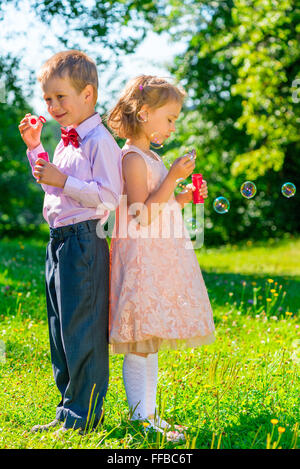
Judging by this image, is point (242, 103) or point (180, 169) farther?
point (242, 103)

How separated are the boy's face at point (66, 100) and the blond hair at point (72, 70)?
20 millimetres

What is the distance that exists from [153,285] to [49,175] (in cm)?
76

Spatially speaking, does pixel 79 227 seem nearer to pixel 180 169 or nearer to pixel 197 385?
pixel 180 169

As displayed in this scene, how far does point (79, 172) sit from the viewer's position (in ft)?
9.32

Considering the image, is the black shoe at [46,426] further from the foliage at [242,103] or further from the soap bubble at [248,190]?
the foliage at [242,103]

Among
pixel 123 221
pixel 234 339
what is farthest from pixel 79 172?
pixel 234 339

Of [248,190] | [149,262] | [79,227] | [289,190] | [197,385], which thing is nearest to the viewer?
[79,227]

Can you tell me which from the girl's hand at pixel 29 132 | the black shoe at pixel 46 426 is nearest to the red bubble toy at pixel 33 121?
the girl's hand at pixel 29 132

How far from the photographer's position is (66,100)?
2816 millimetres

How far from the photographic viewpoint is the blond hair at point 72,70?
2.78 m

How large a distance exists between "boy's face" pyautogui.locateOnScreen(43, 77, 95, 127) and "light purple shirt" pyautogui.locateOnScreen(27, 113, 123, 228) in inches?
2.3

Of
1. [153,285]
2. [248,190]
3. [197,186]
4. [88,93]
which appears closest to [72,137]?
[88,93]

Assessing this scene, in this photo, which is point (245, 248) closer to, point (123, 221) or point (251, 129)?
point (251, 129)
